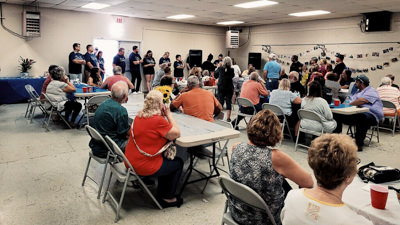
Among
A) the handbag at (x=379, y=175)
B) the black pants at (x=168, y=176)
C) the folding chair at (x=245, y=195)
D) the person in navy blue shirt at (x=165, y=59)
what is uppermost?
the person in navy blue shirt at (x=165, y=59)

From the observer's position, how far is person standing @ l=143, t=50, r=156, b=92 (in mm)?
11453

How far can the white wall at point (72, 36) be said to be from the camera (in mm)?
9188

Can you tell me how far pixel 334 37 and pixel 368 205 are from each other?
10.1 meters

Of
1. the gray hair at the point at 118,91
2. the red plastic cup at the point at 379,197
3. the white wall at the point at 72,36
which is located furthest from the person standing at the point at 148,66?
the red plastic cup at the point at 379,197

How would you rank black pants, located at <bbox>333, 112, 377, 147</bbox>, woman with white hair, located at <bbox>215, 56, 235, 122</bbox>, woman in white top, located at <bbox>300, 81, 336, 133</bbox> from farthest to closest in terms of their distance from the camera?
woman with white hair, located at <bbox>215, 56, 235, 122</bbox>, black pants, located at <bbox>333, 112, 377, 147</bbox>, woman in white top, located at <bbox>300, 81, 336, 133</bbox>

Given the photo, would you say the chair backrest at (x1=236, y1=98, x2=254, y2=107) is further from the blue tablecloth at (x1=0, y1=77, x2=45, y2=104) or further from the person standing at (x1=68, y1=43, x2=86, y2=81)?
the blue tablecloth at (x1=0, y1=77, x2=45, y2=104)

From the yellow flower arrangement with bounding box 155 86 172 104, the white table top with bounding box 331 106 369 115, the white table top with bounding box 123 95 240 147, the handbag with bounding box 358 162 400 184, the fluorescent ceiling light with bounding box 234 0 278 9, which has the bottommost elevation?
the handbag with bounding box 358 162 400 184

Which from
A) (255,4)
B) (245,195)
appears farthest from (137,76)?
(245,195)

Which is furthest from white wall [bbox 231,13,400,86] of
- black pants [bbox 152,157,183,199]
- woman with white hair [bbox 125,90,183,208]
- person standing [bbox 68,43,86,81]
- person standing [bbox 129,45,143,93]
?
woman with white hair [bbox 125,90,183,208]

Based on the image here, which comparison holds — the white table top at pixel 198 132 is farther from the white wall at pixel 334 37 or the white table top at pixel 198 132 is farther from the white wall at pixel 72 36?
the white wall at pixel 334 37

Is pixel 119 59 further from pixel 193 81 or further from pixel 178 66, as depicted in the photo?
pixel 193 81

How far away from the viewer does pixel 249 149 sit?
6.45 ft

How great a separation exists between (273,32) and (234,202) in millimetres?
11676

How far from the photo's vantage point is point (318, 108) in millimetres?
4617
